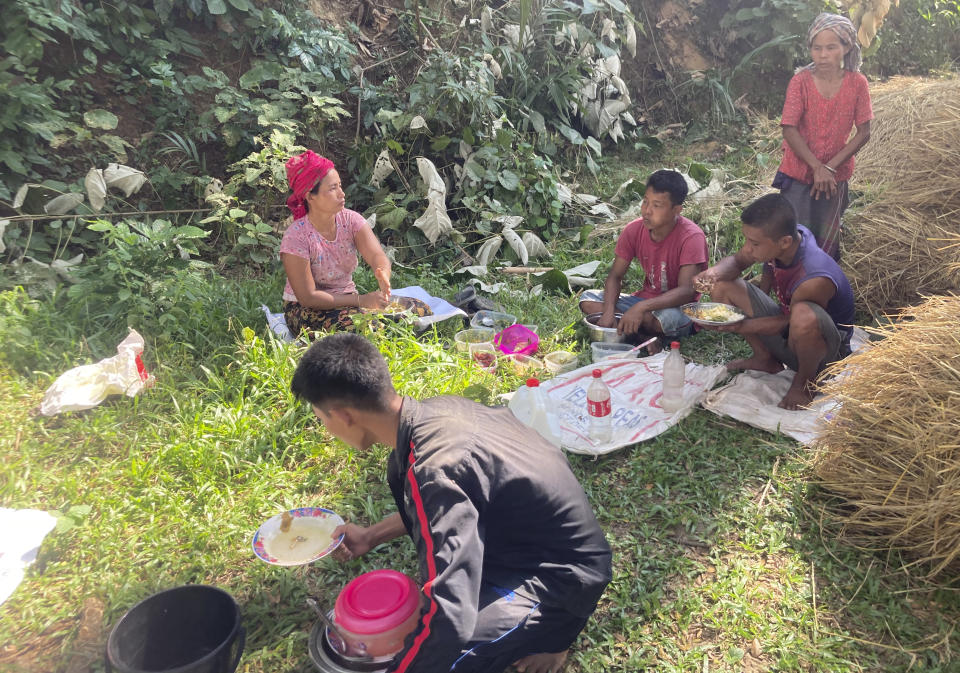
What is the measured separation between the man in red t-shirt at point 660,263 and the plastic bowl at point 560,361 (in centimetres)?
40

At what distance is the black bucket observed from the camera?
188 centimetres

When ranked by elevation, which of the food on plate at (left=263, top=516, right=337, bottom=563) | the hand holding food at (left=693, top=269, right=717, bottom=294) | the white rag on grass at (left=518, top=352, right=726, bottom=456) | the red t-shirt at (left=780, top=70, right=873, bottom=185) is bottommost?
the white rag on grass at (left=518, top=352, right=726, bottom=456)

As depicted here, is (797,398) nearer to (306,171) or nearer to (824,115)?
(824,115)

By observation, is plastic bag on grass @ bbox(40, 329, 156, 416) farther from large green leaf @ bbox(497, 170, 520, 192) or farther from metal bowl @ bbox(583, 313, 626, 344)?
large green leaf @ bbox(497, 170, 520, 192)

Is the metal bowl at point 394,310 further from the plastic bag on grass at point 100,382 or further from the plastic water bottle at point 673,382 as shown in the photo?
the plastic water bottle at point 673,382

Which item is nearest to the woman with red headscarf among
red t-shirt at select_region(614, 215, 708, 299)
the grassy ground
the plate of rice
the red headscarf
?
the red headscarf

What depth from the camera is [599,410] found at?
9.70 feet

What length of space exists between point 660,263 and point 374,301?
1.69 meters

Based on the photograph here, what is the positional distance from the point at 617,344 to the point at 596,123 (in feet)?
13.7

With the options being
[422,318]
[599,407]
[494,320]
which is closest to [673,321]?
[494,320]

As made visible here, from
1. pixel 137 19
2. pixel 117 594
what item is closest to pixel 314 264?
pixel 117 594

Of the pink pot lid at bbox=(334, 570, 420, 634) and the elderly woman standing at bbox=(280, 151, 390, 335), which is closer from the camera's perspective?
the pink pot lid at bbox=(334, 570, 420, 634)

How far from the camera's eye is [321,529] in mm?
2293

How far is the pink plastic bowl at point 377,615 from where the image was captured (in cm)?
177
